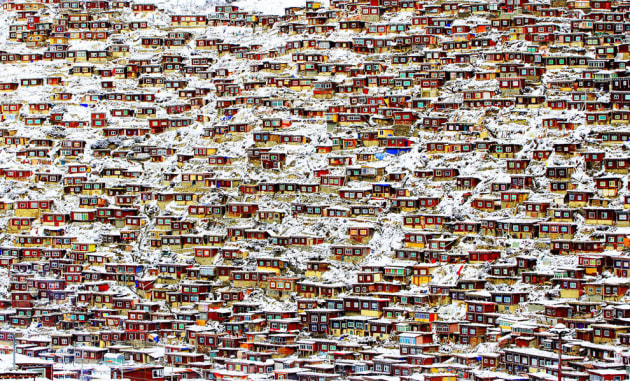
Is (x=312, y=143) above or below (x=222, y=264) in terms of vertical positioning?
above

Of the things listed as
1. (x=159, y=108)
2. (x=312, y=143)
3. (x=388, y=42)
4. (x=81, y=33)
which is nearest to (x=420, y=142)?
(x=312, y=143)

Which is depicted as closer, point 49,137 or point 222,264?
point 222,264

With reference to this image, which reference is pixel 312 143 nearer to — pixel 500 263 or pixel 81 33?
pixel 500 263

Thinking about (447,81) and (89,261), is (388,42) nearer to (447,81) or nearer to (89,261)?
(447,81)

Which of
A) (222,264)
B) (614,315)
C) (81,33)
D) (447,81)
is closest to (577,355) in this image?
(614,315)

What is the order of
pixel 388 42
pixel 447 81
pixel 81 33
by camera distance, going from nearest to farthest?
pixel 447 81 < pixel 388 42 < pixel 81 33

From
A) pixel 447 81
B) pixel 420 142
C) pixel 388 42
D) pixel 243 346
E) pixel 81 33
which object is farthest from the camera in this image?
pixel 81 33

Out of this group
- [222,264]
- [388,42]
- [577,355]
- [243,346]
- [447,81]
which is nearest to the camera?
[577,355]
